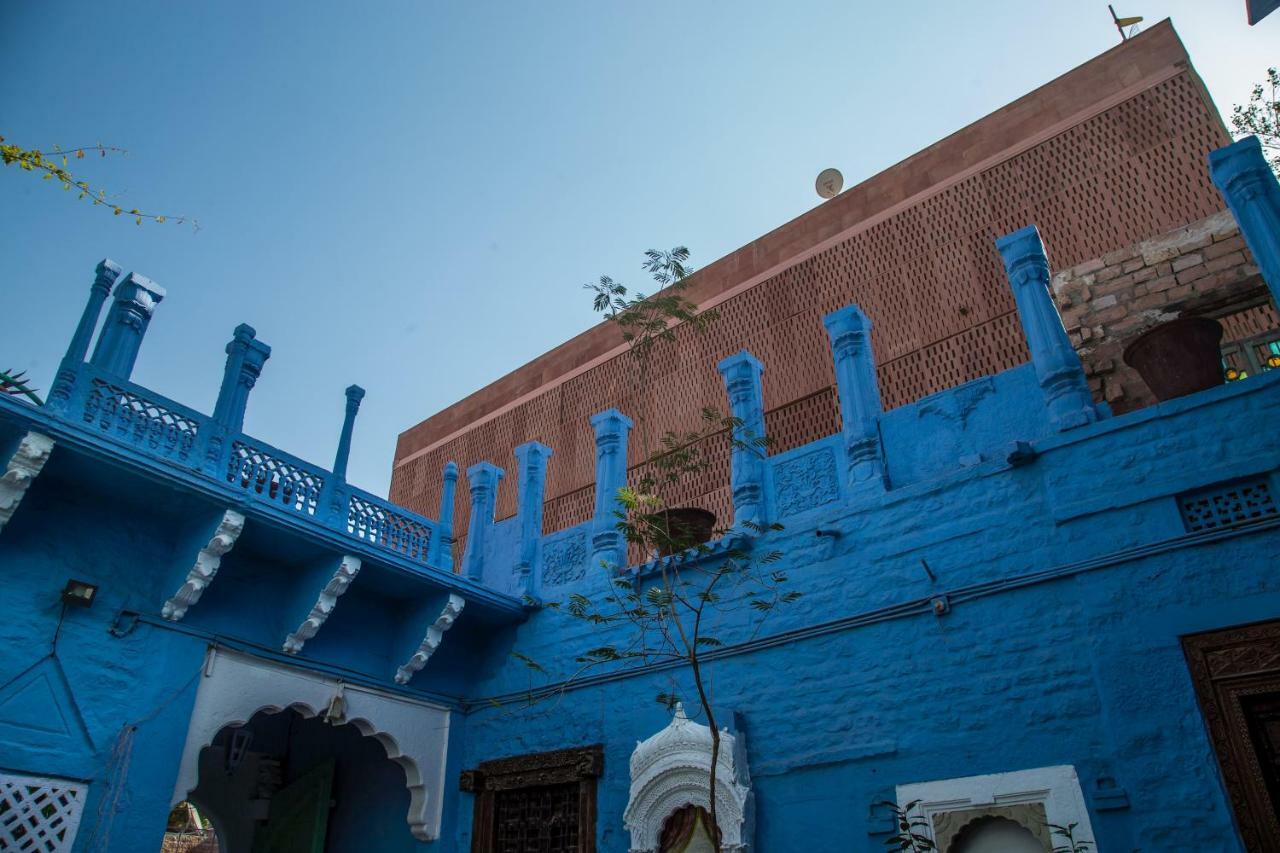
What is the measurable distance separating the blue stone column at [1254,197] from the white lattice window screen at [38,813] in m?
7.38

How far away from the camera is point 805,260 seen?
10.4 metres

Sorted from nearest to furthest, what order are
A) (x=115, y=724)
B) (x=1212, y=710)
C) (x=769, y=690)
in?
(x=1212, y=710), (x=115, y=724), (x=769, y=690)

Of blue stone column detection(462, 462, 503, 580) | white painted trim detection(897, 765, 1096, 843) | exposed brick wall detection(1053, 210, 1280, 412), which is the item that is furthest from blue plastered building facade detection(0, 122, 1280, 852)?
exposed brick wall detection(1053, 210, 1280, 412)

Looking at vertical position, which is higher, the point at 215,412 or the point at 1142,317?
the point at 1142,317

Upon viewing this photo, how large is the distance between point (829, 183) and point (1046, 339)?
626cm

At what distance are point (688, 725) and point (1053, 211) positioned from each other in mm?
5951

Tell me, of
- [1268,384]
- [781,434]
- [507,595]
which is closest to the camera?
[1268,384]

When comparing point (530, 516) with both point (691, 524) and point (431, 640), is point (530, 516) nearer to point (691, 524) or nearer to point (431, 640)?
point (431, 640)

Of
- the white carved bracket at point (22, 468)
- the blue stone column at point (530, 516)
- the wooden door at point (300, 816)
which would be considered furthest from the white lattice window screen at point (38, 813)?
the blue stone column at point (530, 516)

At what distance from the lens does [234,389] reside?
649 cm

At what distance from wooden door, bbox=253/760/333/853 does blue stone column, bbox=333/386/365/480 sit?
9.43ft

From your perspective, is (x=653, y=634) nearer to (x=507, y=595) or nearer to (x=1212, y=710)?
(x=507, y=595)

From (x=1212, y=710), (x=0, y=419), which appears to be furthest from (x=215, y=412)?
(x=1212, y=710)

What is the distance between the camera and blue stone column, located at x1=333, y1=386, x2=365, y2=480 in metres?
7.05
